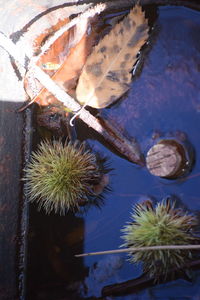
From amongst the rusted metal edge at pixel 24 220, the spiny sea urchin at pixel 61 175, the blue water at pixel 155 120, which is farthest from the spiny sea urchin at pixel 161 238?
the rusted metal edge at pixel 24 220

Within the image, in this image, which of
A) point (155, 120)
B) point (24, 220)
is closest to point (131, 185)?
point (155, 120)

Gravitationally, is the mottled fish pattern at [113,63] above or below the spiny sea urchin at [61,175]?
above

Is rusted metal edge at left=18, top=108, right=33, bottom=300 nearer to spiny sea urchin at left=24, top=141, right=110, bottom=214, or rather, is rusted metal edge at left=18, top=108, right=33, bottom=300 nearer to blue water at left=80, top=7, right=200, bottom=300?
spiny sea urchin at left=24, top=141, right=110, bottom=214

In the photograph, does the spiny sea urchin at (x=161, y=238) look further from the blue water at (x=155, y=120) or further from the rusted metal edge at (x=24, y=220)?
the rusted metal edge at (x=24, y=220)

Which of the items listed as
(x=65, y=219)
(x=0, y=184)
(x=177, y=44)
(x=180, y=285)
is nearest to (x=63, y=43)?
(x=177, y=44)

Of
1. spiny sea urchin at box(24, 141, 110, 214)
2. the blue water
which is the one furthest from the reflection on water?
spiny sea urchin at box(24, 141, 110, 214)

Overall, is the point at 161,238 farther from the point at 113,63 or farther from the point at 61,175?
the point at 113,63

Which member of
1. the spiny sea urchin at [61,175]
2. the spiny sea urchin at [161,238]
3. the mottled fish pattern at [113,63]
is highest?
the mottled fish pattern at [113,63]

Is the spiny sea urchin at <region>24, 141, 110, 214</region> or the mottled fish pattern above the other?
the mottled fish pattern
